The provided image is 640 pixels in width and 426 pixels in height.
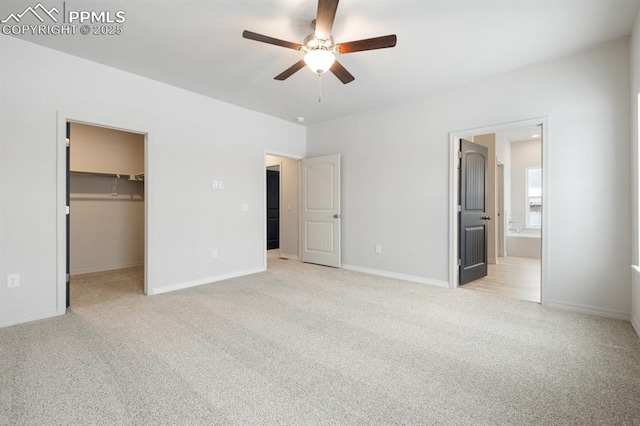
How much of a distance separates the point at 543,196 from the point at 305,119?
3.68m

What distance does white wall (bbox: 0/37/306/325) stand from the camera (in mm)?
2779

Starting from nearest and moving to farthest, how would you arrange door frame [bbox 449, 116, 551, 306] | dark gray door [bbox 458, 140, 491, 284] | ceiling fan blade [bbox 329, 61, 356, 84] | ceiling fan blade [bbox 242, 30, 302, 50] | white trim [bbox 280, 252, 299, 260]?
ceiling fan blade [bbox 242, 30, 302, 50]
ceiling fan blade [bbox 329, 61, 356, 84]
door frame [bbox 449, 116, 551, 306]
dark gray door [bbox 458, 140, 491, 284]
white trim [bbox 280, 252, 299, 260]

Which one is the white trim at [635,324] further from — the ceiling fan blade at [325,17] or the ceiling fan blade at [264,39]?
the ceiling fan blade at [264,39]

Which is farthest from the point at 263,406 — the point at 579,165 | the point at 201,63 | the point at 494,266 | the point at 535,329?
the point at 494,266

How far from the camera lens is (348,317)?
2.92m

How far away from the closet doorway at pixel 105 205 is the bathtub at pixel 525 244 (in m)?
7.44

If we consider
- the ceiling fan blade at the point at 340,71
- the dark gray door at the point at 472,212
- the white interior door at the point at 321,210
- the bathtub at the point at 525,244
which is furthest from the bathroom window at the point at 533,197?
the ceiling fan blade at the point at 340,71

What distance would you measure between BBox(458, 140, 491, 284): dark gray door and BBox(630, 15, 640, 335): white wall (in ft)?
5.26

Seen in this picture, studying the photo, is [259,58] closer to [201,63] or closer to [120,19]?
[201,63]

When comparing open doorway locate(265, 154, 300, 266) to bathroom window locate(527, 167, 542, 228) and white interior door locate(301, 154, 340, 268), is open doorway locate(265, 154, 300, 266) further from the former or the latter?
bathroom window locate(527, 167, 542, 228)

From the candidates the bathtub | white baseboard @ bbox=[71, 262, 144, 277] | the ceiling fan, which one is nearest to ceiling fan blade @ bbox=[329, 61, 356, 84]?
the ceiling fan

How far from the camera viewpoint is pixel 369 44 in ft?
7.61

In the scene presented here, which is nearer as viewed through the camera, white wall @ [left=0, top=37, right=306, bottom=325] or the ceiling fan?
the ceiling fan

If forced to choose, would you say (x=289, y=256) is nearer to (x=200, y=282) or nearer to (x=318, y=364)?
(x=200, y=282)
